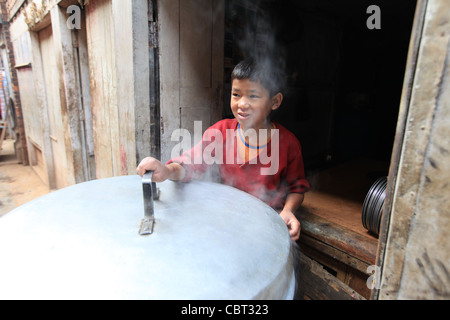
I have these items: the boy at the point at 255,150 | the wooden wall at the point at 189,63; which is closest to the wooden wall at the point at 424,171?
the boy at the point at 255,150

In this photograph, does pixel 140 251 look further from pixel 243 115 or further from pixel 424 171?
pixel 243 115

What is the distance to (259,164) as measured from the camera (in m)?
1.83

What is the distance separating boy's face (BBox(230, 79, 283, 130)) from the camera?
162cm

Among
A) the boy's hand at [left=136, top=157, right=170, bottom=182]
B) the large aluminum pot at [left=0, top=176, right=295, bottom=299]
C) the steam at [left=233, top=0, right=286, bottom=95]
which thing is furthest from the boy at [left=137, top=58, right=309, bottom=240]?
the steam at [left=233, top=0, right=286, bottom=95]

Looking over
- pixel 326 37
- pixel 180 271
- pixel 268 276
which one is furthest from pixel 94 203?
pixel 326 37

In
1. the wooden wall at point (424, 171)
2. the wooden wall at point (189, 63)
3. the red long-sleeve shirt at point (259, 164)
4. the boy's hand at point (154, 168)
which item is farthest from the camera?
the wooden wall at point (189, 63)

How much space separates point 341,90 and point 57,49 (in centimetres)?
454

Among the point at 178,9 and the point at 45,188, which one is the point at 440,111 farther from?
the point at 45,188

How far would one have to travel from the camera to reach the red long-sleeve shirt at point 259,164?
183 centimetres

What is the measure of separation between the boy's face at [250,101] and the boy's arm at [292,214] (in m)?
0.57

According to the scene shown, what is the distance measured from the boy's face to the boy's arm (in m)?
0.57

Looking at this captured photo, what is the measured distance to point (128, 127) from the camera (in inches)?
93.0

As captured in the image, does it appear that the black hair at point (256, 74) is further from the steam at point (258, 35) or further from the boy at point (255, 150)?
Result: the steam at point (258, 35)

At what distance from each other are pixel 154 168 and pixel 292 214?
0.85m
